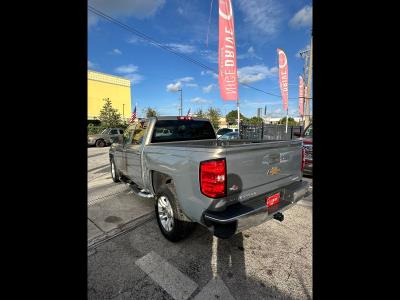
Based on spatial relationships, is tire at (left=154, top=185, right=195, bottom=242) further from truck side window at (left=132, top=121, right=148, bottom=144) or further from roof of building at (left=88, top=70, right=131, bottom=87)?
roof of building at (left=88, top=70, right=131, bottom=87)

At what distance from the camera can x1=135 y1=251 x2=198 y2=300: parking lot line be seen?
7.98ft

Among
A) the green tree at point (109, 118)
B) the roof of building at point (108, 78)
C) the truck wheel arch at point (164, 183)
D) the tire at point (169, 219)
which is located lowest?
the tire at point (169, 219)

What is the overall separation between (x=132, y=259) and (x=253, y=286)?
60.9 inches

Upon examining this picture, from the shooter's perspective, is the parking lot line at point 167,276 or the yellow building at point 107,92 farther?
the yellow building at point 107,92

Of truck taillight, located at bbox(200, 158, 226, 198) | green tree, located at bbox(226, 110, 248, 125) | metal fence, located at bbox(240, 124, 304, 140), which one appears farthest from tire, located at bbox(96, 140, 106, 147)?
green tree, located at bbox(226, 110, 248, 125)

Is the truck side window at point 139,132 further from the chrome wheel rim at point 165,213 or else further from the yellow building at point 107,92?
the yellow building at point 107,92

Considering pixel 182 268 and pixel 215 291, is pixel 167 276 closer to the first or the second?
pixel 182 268

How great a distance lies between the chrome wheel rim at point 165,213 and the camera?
134 inches

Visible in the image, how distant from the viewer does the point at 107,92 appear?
41.3m

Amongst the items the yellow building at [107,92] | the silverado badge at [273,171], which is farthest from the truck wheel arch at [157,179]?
the yellow building at [107,92]

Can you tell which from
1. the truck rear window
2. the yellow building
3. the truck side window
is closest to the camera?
the truck rear window

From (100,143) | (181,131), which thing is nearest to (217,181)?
(181,131)
